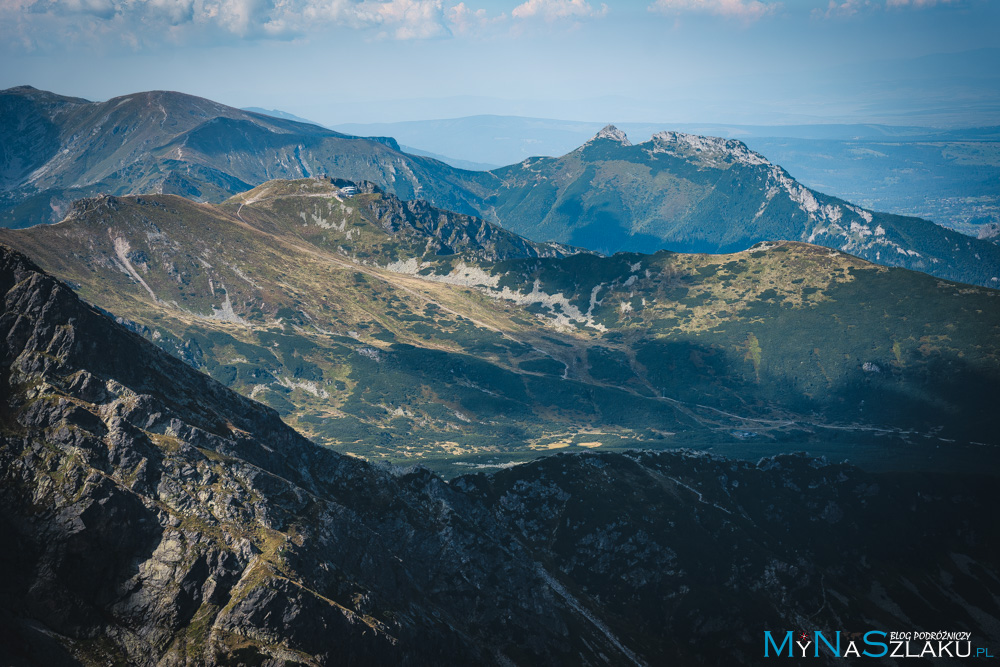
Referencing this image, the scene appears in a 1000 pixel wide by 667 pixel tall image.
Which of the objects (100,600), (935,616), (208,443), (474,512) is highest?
(208,443)

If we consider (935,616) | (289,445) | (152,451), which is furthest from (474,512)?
(935,616)

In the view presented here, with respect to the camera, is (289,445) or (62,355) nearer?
(62,355)

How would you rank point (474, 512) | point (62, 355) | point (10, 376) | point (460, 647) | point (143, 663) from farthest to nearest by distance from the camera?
point (474, 512) → point (460, 647) → point (62, 355) → point (10, 376) → point (143, 663)

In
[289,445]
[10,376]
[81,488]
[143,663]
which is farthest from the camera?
[289,445]

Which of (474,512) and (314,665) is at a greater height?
(314,665)

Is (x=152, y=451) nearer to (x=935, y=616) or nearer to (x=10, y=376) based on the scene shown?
(x=10, y=376)

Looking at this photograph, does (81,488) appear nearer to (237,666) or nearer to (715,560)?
(237,666)
